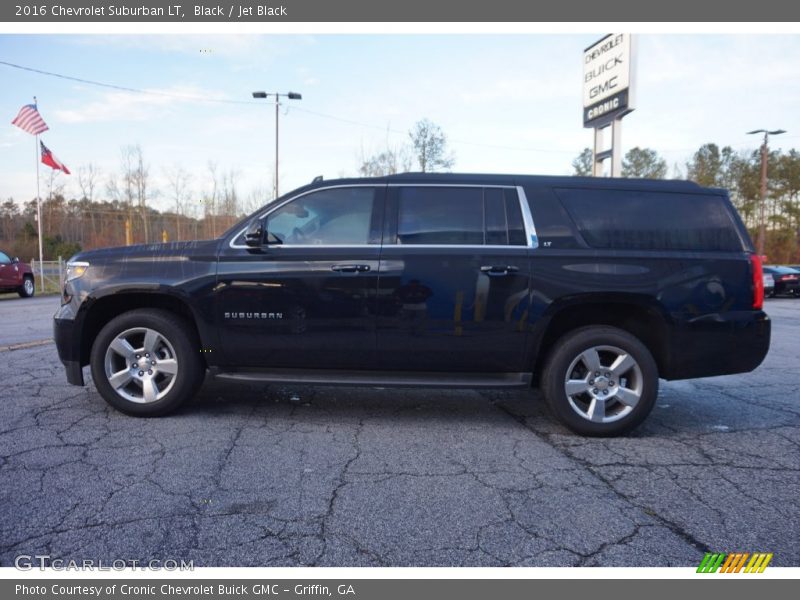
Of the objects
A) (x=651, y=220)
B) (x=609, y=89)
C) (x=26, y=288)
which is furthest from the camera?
(x=26, y=288)

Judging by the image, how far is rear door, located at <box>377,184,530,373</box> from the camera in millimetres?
4117

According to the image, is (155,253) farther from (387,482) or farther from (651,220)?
(651,220)

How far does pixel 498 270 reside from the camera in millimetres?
4105

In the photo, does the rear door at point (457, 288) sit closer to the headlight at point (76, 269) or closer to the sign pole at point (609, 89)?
the headlight at point (76, 269)

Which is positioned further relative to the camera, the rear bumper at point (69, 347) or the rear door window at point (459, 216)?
the rear bumper at point (69, 347)

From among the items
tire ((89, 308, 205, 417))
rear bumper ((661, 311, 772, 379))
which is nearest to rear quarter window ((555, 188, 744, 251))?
rear bumper ((661, 311, 772, 379))

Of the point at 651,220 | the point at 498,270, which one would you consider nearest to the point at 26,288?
the point at 498,270

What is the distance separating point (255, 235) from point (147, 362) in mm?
1315

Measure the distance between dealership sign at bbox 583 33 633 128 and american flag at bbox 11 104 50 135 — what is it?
20.9m

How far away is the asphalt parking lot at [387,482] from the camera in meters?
2.54

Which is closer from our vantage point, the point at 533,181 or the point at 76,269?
the point at 533,181

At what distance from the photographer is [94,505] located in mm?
2885

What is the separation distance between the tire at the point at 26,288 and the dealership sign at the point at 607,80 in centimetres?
1919

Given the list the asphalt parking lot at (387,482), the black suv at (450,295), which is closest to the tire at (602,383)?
the black suv at (450,295)
